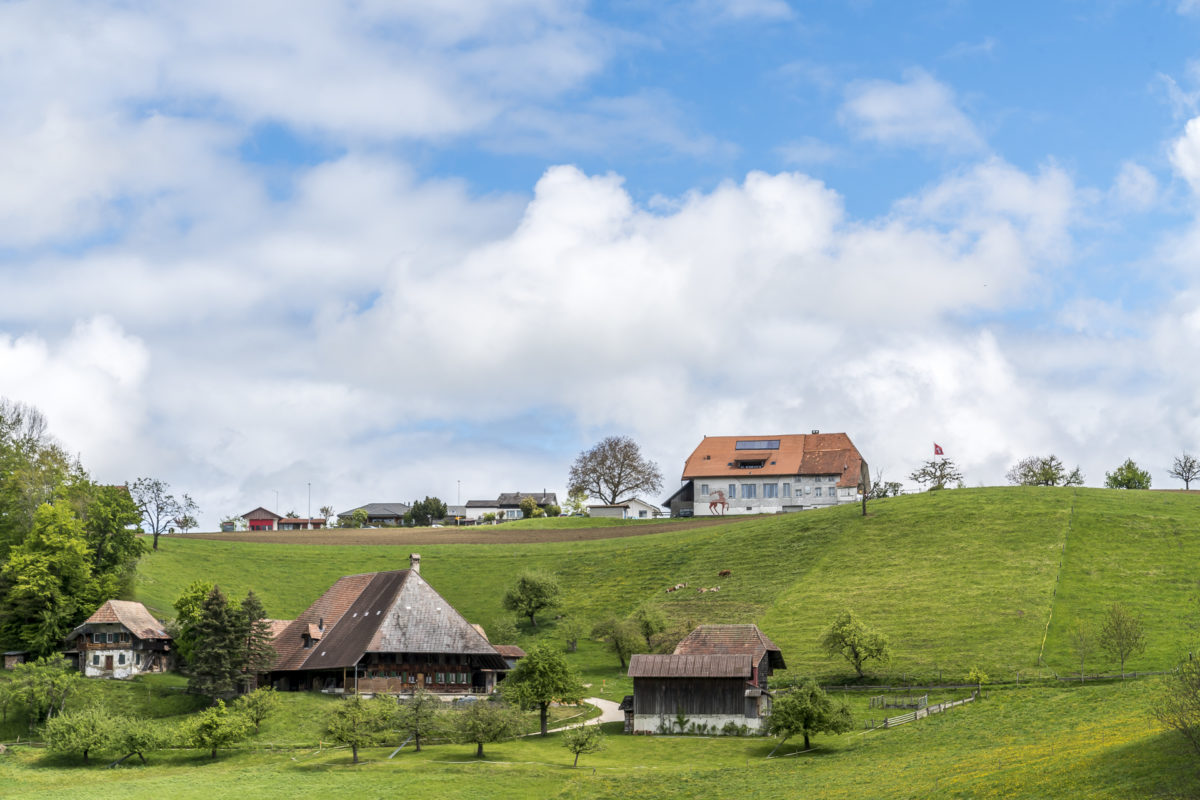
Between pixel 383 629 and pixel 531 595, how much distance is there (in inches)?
902

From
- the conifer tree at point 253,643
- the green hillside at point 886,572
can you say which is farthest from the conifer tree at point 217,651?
the green hillside at point 886,572

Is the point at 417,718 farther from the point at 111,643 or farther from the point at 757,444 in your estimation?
the point at 757,444

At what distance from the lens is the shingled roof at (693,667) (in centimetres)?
6900

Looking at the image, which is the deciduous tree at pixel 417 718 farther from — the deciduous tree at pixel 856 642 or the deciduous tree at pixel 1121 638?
the deciduous tree at pixel 1121 638

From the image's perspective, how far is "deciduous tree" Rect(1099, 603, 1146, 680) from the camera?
7062 cm

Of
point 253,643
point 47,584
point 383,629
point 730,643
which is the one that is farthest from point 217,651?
point 730,643

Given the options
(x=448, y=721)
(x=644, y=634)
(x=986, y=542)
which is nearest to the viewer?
(x=448, y=721)

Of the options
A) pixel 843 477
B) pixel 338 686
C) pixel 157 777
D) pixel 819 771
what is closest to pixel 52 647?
pixel 338 686

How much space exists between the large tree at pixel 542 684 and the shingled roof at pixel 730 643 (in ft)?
27.2

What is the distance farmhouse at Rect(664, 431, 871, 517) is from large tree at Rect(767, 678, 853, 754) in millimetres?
83305

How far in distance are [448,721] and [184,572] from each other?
173 feet

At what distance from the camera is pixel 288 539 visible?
13812 cm

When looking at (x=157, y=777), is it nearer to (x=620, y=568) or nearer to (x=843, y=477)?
(x=620, y=568)

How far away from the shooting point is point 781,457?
489 ft
